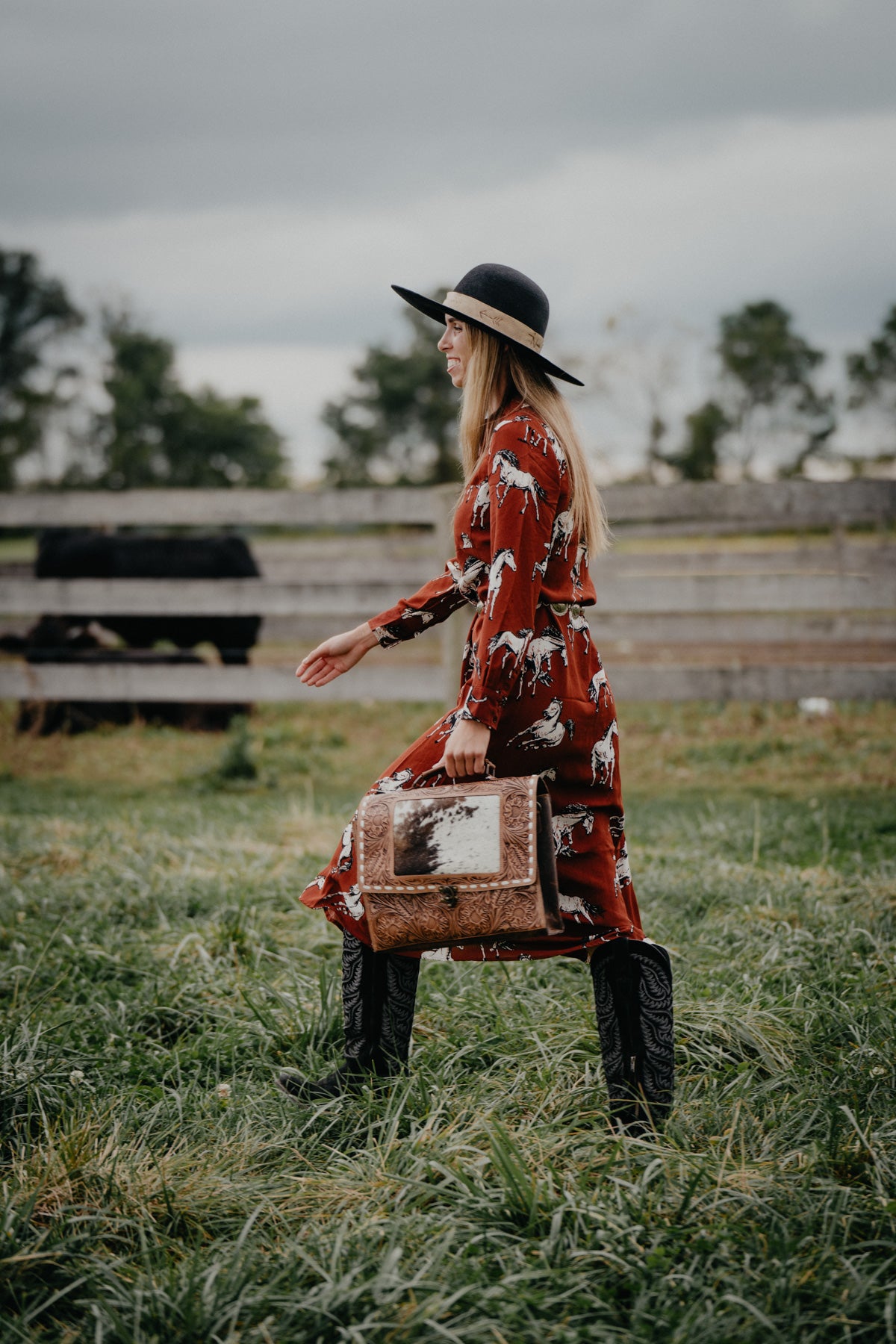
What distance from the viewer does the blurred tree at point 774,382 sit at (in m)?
50.1

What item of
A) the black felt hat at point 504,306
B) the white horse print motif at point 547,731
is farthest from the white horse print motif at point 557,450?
the white horse print motif at point 547,731

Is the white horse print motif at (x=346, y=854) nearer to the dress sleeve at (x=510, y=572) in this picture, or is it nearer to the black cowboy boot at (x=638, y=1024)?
the dress sleeve at (x=510, y=572)

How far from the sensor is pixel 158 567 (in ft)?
27.6

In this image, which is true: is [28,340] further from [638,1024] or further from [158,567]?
[638,1024]

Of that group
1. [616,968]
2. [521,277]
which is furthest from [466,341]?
[616,968]

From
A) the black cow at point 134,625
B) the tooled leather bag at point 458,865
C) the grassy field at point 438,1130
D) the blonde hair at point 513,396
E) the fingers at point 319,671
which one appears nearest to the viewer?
the grassy field at point 438,1130

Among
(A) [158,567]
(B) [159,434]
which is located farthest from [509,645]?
(B) [159,434]

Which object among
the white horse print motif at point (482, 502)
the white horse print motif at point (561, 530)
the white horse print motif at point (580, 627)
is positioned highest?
the white horse print motif at point (482, 502)

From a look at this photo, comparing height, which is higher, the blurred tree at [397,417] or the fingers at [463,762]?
the blurred tree at [397,417]

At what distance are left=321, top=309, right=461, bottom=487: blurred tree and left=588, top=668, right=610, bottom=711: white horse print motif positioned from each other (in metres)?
39.9

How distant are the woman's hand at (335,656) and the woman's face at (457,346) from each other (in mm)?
589

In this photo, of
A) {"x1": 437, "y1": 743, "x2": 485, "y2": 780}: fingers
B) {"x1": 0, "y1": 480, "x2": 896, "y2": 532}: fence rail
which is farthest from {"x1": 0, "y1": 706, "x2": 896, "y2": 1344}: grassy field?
{"x1": 0, "y1": 480, "x2": 896, "y2": 532}: fence rail

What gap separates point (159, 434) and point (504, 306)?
164ft

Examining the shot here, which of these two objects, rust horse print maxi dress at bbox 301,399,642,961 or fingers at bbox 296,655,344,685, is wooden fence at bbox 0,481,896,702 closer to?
fingers at bbox 296,655,344,685
